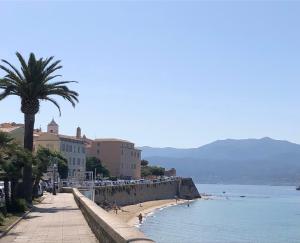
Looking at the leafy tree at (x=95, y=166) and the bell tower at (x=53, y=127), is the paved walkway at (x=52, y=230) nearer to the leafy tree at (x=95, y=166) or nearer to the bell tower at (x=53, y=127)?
the leafy tree at (x=95, y=166)

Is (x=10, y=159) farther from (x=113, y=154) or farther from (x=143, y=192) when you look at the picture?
(x=113, y=154)

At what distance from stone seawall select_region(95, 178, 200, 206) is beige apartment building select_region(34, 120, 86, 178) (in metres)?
11.6

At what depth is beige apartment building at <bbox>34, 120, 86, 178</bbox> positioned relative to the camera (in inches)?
4444

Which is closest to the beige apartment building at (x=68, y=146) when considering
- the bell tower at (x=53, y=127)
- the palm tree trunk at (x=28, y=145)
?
the bell tower at (x=53, y=127)

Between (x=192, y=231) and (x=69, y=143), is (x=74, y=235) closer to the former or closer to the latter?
(x=192, y=231)

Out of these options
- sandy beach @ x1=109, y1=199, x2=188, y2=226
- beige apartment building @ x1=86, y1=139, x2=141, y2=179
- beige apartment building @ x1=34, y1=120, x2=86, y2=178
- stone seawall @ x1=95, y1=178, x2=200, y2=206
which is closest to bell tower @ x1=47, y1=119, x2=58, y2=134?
beige apartment building @ x1=86, y1=139, x2=141, y2=179

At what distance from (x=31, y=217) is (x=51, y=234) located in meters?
8.62

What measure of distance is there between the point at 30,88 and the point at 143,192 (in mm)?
82130

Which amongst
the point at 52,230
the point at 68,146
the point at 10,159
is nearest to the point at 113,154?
the point at 68,146

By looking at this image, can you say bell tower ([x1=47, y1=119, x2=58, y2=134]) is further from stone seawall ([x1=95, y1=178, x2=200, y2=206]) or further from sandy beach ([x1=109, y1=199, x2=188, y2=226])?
sandy beach ([x1=109, y1=199, x2=188, y2=226])

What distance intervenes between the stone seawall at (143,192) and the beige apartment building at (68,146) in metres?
11.6

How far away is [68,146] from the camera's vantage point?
386 ft

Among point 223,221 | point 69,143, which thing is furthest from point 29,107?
point 69,143

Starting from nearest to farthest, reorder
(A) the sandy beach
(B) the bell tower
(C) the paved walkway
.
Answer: (C) the paved walkway → (A) the sandy beach → (B) the bell tower
